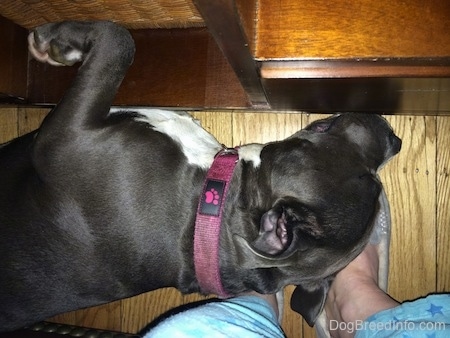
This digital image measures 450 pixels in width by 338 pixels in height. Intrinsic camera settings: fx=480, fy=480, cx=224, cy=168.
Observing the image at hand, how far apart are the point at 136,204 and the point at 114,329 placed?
142 centimetres

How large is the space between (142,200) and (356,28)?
0.99 m

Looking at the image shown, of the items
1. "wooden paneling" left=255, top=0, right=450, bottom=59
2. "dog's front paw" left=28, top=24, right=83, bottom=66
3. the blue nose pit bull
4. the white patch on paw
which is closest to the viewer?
"wooden paneling" left=255, top=0, right=450, bottom=59

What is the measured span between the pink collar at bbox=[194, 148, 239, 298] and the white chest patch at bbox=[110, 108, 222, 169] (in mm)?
118

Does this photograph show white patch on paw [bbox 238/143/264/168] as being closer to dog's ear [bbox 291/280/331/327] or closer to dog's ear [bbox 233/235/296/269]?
dog's ear [bbox 233/235/296/269]

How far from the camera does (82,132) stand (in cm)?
186

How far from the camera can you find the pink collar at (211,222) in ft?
5.85

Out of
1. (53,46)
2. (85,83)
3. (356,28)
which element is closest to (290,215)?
(356,28)

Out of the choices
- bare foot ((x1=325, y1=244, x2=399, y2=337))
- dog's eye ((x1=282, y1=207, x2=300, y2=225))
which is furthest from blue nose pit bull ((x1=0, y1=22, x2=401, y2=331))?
bare foot ((x1=325, y1=244, x2=399, y2=337))

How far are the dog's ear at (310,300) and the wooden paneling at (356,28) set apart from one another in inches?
41.2

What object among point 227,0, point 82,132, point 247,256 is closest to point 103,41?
point 82,132

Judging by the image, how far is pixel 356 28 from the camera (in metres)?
1.58

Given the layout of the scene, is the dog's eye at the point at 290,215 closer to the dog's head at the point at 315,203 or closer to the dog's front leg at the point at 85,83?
the dog's head at the point at 315,203

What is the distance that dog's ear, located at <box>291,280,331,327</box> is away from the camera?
215cm

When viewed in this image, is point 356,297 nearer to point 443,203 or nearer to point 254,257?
point 443,203
